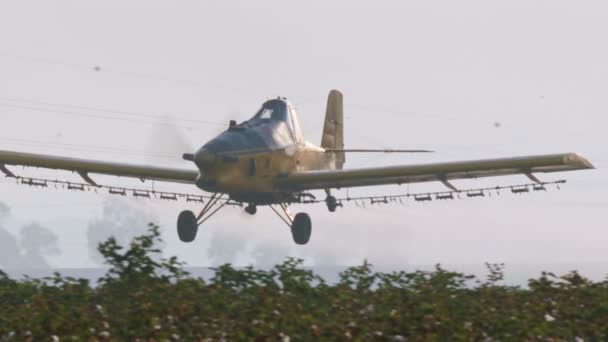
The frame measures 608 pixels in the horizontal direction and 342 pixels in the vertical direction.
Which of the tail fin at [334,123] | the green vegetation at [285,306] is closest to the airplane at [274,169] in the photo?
the tail fin at [334,123]

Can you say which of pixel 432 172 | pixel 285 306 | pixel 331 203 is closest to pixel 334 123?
pixel 331 203

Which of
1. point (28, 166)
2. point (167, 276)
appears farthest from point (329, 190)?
point (167, 276)

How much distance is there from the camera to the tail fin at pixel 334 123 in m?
46.0

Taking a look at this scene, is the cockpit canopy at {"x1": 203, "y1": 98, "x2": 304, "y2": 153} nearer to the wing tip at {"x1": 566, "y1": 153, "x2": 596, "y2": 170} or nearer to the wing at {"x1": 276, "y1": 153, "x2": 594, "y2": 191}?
the wing at {"x1": 276, "y1": 153, "x2": 594, "y2": 191}

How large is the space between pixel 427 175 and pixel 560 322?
19999 millimetres

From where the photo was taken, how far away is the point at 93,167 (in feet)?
126

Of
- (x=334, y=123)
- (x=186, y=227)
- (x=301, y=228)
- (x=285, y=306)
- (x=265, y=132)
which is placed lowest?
(x=186, y=227)

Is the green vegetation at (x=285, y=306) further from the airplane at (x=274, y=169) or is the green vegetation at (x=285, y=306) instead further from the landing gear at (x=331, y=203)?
the landing gear at (x=331, y=203)

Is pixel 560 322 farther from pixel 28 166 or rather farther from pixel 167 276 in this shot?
pixel 28 166

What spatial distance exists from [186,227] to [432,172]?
802 centimetres

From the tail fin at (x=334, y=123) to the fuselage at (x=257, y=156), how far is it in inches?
338

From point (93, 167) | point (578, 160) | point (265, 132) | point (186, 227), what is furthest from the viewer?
point (93, 167)

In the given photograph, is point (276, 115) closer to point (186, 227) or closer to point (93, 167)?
point (186, 227)

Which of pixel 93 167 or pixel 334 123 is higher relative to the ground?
pixel 334 123
